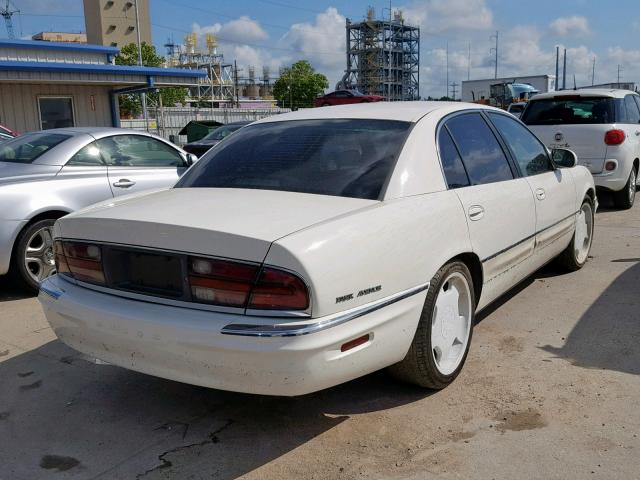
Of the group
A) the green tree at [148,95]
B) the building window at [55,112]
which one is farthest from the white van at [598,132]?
the green tree at [148,95]

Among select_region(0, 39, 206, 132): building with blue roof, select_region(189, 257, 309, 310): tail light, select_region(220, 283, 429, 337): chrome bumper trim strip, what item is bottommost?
select_region(220, 283, 429, 337): chrome bumper trim strip

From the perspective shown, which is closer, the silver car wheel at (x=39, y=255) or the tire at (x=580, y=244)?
the silver car wheel at (x=39, y=255)

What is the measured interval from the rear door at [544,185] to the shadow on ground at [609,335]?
562 millimetres

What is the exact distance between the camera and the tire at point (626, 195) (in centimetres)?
927

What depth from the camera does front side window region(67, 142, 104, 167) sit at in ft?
19.6

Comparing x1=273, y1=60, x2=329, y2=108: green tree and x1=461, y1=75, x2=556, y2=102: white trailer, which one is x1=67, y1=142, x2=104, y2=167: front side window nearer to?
x1=461, y1=75, x2=556, y2=102: white trailer

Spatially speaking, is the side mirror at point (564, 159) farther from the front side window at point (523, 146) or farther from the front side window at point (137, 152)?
the front side window at point (137, 152)

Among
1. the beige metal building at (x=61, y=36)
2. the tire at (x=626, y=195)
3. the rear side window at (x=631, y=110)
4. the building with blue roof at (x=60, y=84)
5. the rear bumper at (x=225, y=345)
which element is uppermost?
the beige metal building at (x=61, y=36)

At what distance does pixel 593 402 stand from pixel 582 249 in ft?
9.62

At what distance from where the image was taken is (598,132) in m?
8.80

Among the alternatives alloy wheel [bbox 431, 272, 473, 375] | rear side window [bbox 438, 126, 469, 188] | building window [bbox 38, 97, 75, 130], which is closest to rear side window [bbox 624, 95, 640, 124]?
rear side window [bbox 438, 126, 469, 188]

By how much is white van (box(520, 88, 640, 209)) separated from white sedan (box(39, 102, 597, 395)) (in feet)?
17.6

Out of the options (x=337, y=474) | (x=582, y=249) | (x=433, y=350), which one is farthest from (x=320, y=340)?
(x=582, y=249)

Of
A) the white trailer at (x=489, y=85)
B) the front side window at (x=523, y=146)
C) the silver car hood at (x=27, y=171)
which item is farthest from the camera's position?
the white trailer at (x=489, y=85)
